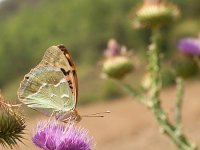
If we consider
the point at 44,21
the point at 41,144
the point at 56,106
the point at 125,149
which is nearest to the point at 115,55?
the point at 56,106

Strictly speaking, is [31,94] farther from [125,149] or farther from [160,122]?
[125,149]

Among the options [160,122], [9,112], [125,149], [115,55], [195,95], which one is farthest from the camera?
[195,95]

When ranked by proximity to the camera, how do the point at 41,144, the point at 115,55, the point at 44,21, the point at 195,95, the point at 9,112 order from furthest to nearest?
the point at 44,21
the point at 195,95
the point at 115,55
the point at 9,112
the point at 41,144

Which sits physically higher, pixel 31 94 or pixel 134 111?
pixel 31 94

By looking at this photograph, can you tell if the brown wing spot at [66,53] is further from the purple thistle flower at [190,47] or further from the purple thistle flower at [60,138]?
Answer: the purple thistle flower at [190,47]

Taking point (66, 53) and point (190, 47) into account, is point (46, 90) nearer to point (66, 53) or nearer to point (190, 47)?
point (66, 53)

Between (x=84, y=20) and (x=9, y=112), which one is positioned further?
(x=84, y=20)

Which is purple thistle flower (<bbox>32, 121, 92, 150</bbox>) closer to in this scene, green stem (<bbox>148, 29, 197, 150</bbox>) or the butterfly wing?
the butterfly wing

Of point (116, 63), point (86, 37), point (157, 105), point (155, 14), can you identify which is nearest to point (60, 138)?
point (157, 105)

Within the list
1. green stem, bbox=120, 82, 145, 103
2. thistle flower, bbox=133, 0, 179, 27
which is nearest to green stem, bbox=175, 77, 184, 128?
green stem, bbox=120, 82, 145, 103
